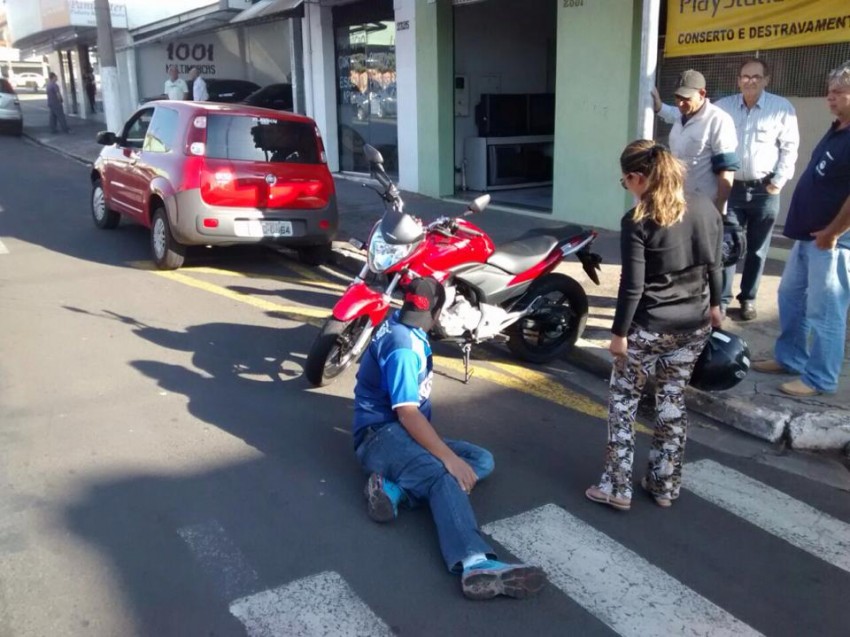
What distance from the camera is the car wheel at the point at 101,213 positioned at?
10.9 metres

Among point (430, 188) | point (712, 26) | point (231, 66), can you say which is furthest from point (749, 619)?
point (231, 66)

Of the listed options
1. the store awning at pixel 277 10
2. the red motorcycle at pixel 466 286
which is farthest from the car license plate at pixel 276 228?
the store awning at pixel 277 10

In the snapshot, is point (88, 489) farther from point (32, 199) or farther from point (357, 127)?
point (357, 127)

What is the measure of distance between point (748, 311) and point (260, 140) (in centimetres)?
518

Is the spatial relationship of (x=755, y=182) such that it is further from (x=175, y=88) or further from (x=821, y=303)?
(x=175, y=88)

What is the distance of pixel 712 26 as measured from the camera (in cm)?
895

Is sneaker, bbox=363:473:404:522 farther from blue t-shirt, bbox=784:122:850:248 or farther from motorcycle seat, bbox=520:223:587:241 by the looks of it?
blue t-shirt, bbox=784:122:850:248

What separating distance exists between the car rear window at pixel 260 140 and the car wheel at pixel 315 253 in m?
1.03

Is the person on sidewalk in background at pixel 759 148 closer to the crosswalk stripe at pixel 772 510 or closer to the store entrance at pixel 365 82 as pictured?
the crosswalk stripe at pixel 772 510

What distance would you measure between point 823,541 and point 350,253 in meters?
6.58

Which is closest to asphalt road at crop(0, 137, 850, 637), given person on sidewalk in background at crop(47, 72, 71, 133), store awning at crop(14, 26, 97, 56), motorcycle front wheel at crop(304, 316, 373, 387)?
motorcycle front wheel at crop(304, 316, 373, 387)

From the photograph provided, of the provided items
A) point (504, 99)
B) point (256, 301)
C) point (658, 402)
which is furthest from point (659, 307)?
point (504, 99)

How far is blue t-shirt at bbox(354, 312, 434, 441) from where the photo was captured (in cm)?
379

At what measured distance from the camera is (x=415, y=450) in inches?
150
